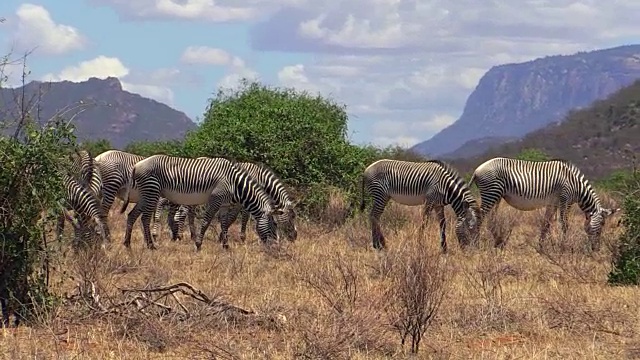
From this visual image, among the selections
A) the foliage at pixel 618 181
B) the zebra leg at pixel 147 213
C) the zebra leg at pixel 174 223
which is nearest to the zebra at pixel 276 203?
the zebra leg at pixel 174 223

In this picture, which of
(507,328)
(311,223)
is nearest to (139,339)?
(507,328)

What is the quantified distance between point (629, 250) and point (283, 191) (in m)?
6.41

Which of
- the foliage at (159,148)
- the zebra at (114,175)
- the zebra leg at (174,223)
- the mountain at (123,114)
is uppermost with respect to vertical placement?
the mountain at (123,114)

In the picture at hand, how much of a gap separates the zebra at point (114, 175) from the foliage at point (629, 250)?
8.42 metres

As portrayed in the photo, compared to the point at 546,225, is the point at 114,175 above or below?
above

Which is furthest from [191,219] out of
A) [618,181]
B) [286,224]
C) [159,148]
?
[618,181]

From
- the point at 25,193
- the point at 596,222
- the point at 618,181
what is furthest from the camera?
the point at 618,181

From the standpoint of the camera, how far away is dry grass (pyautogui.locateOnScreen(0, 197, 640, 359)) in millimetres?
8023

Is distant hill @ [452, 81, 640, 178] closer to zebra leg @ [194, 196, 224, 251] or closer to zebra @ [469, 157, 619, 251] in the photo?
zebra @ [469, 157, 619, 251]

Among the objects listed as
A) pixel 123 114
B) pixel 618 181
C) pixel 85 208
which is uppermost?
pixel 123 114

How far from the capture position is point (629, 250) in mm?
11969

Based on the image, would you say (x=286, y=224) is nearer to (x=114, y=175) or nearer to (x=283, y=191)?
(x=283, y=191)

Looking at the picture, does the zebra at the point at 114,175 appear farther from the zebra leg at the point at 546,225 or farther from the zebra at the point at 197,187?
the zebra leg at the point at 546,225

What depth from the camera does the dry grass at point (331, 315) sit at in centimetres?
802
